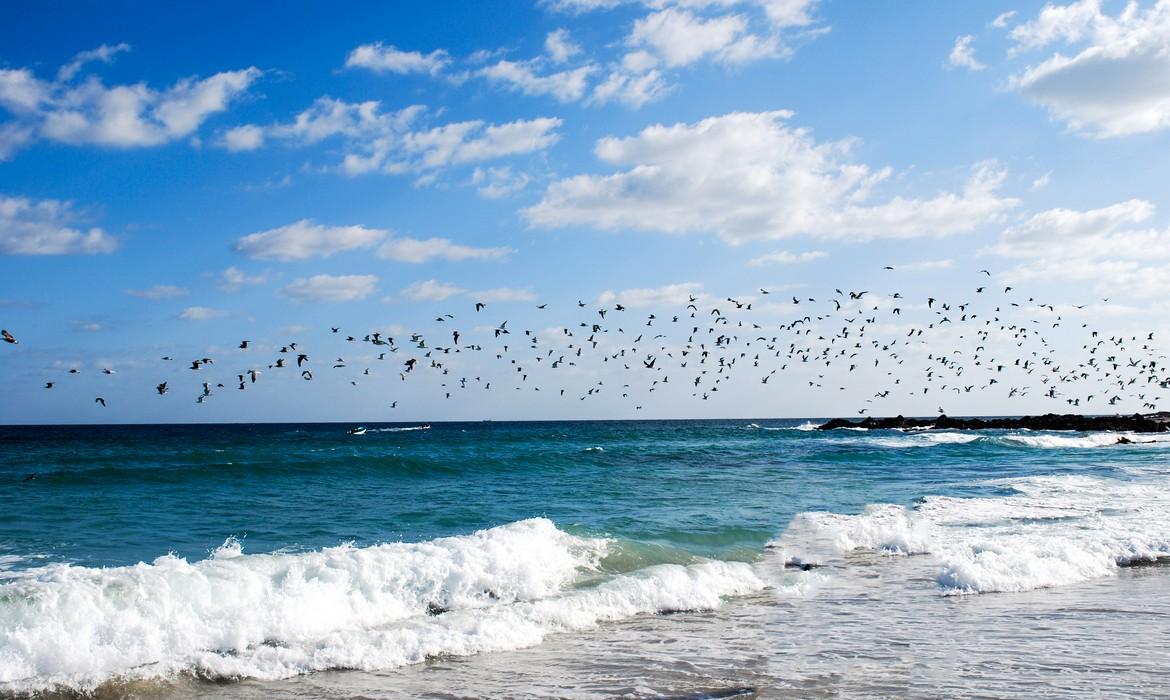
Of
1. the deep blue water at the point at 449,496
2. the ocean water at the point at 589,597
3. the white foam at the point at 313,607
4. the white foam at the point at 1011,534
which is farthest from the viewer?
the deep blue water at the point at 449,496

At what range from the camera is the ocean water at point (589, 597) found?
9.05m

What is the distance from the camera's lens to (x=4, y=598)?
1036 centimetres

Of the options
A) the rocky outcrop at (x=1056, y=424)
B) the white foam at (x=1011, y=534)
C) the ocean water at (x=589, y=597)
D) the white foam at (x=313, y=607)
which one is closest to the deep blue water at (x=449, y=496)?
the ocean water at (x=589, y=597)

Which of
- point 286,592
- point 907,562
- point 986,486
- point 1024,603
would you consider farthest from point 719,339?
point 286,592

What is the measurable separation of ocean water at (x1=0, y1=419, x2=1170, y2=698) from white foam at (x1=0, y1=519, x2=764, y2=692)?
0.12 feet

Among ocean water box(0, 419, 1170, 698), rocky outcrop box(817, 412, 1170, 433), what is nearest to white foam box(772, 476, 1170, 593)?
ocean water box(0, 419, 1170, 698)

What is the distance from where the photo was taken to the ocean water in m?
9.05

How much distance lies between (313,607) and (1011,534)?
15.0 meters

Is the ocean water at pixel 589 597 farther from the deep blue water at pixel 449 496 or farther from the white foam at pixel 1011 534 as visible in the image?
the deep blue water at pixel 449 496

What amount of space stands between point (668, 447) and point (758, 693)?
172 feet

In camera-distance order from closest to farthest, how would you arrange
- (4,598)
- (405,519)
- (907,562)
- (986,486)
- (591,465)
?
(4,598), (907,562), (405,519), (986,486), (591,465)

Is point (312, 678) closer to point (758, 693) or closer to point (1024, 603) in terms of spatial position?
point (758, 693)

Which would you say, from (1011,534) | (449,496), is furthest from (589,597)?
(449,496)

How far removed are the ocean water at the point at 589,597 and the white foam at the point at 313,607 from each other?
36 mm
